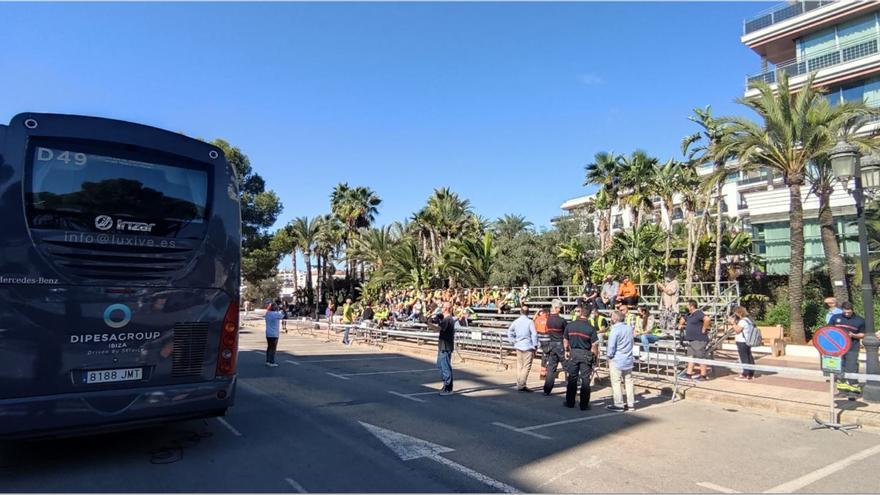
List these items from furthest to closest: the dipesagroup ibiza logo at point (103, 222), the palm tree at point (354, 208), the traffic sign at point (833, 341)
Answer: the palm tree at point (354, 208) → the traffic sign at point (833, 341) → the dipesagroup ibiza logo at point (103, 222)

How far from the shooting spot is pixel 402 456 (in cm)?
629

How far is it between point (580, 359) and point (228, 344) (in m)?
5.89

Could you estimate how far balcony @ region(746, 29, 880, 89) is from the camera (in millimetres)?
27609

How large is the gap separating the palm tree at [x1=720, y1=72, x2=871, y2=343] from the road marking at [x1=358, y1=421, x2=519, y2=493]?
16.1 m

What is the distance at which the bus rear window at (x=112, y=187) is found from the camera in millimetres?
5453

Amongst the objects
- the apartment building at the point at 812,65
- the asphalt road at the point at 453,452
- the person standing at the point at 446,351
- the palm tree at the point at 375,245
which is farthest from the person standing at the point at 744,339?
the palm tree at the point at 375,245

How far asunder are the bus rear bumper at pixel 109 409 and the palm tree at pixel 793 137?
59.0ft

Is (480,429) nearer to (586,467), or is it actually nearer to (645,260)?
(586,467)

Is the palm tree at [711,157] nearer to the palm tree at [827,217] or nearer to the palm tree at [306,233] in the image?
the palm tree at [827,217]

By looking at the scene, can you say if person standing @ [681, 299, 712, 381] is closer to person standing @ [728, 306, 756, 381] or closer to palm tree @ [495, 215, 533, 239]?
person standing @ [728, 306, 756, 381]

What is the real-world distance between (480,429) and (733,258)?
23780 millimetres

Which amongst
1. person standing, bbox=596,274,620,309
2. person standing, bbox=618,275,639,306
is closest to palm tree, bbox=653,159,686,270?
person standing, bbox=596,274,620,309

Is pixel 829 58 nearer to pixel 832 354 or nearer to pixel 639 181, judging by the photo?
pixel 639 181

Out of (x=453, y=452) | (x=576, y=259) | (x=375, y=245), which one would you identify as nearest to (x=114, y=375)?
(x=453, y=452)
